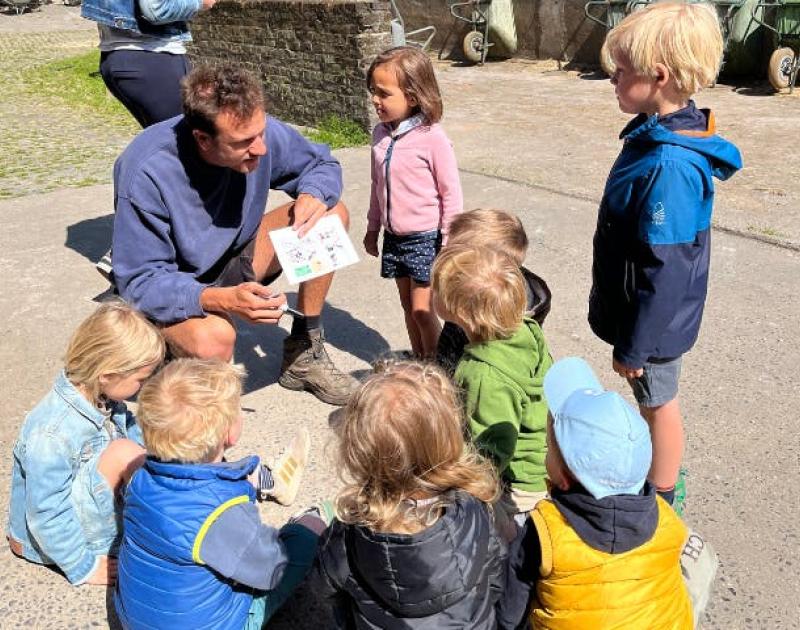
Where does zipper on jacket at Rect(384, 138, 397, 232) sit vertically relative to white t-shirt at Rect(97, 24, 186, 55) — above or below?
below

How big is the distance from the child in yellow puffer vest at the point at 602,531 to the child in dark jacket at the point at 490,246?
2.50ft

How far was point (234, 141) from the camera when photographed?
9.75ft

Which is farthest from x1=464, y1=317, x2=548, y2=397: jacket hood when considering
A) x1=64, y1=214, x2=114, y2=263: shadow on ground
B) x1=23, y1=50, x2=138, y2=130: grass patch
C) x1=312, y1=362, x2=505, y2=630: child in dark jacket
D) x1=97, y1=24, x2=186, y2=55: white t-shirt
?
x1=23, y1=50, x2=138, y2=130: grass patch

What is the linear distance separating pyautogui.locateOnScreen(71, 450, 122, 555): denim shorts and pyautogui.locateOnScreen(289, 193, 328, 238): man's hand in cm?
126

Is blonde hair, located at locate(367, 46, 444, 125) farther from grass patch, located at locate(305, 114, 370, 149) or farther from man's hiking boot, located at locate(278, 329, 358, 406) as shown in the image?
grass patch, located at locate(305, 114, 370, 149)

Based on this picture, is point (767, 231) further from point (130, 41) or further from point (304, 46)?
point (304, 46)

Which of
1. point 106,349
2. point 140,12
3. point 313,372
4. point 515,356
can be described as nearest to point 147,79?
point 140,12

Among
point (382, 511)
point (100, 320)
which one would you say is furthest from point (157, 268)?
point (382, 511)

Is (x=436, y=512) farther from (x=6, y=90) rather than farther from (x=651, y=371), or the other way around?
(x=6, y=90)

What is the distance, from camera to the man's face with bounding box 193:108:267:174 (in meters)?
2.94

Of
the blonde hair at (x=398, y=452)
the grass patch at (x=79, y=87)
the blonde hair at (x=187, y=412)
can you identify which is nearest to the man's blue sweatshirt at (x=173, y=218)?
the blonde hair at (x=187, y=412)

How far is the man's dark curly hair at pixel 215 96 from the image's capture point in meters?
2.90

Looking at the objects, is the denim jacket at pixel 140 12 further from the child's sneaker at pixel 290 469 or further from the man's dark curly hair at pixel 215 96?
the child's sneaker at pixel 290 469

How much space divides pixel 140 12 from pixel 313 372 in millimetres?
2031
